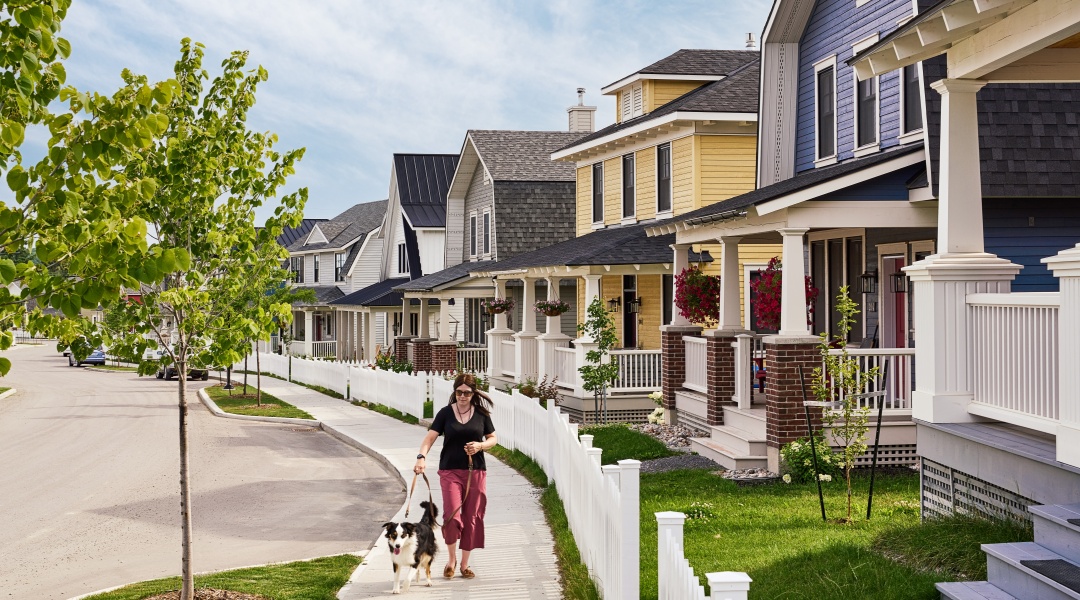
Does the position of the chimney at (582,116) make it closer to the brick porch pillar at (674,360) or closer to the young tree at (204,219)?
the brick porch pillar at (674,360)

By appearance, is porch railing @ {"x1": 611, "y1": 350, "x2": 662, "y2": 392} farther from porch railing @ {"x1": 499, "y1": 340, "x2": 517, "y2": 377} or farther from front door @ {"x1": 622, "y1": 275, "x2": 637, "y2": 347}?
A: porch railing @ {"x1": 499, "y1": 340, "x2": 517, "y2": 377}

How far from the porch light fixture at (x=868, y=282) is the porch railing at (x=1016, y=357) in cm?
962

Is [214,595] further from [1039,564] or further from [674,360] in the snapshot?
[674,360]

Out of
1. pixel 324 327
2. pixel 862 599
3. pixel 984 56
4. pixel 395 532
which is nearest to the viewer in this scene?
pixel 862 599

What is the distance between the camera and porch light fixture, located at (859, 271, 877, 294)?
18.7 metres

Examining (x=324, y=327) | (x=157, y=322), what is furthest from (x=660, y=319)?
(x=324, y=327)

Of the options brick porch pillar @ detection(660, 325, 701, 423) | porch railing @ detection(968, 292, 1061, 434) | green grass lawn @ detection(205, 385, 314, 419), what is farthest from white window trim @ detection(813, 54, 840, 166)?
green grass lawn @ detection(205, 385, 314, 419)

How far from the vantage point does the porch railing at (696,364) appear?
1917 centimetres

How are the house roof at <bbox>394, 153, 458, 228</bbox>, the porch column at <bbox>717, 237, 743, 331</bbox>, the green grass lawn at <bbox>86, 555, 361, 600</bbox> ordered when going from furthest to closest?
the house roof at <bbox>394, 153, 458, 228</bbox> < the porch column at <bbox>717, 237, 743, 331</bbox> < the green grass lawn at <bbox>86, 555, 361, 600</bbox>

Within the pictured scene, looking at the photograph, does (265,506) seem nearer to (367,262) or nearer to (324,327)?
(367,262)

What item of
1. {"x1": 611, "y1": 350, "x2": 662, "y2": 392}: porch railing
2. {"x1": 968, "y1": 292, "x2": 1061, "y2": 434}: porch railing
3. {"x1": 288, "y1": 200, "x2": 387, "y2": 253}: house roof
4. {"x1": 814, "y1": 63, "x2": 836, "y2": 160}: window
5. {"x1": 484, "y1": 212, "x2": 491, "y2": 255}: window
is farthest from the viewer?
{"x1": 288, "y1": 200, "x2": 387, "y2": 253}: house roof

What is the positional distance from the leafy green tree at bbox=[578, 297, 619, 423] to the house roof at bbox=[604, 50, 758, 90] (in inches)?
359

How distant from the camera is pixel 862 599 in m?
7.72

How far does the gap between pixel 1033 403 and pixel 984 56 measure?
2760 millimetres
